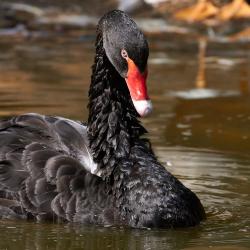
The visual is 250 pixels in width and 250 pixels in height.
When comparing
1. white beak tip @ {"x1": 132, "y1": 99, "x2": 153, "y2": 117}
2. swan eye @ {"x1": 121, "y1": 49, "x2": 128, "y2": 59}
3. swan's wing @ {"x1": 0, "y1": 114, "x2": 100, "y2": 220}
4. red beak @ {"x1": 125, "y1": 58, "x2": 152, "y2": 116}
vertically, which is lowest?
swan's wing @ {"x1": 0, "y1": 114, "x2": 100, "y2": 220}

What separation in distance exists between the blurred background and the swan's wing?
0.39ft

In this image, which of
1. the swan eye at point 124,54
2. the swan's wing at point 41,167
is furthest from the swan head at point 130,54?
the swan's wing at point 41,167

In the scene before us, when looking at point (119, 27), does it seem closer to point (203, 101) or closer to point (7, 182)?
point (7, 182)

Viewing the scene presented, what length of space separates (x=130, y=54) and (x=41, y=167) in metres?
0.80

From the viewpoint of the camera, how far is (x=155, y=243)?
16.4ft

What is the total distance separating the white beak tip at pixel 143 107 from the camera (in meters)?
5.12

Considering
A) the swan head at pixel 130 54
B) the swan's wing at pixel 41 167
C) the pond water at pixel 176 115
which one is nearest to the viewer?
the pond water at pixel 176 115

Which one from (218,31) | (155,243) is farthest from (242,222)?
(218,31)

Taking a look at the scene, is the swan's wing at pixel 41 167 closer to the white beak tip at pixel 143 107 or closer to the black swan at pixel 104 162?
the black swan at pixel 104 162

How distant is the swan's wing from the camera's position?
17.6 ft

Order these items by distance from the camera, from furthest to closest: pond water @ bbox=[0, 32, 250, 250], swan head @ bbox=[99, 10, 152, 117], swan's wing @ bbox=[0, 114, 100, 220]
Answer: swan's wing @ bbox=[0, 114, 100, 220], swan head @ bbox=[99, 10, 152, 117], pond water @ bbox=[0, 32, 250, 250]

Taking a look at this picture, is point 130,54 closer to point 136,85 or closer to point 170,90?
point 136,85

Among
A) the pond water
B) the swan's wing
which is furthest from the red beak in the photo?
the pond water

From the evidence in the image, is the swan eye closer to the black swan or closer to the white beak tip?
the black swan
